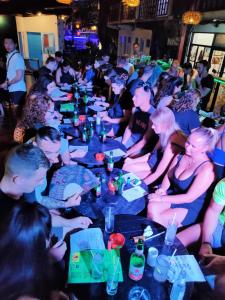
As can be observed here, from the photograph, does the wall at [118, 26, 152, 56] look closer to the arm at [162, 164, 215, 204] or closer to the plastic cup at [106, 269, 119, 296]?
the arm at [162, 164, 215, 204]

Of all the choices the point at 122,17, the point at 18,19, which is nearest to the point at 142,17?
the point at 122,17

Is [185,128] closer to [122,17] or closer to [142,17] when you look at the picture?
[142,17]

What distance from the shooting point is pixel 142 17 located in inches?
488

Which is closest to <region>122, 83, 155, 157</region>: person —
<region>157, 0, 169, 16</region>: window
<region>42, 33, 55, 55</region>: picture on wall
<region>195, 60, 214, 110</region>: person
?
<region>195, 60, 214, 110</region>: person

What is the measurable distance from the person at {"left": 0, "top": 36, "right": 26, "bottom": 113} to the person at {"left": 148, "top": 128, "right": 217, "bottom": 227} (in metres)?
4.24

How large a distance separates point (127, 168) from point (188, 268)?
6.02 feet

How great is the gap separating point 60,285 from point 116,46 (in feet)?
56.2

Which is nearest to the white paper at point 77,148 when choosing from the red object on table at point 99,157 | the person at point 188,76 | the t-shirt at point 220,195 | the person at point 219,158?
the red object on table at point 99,157

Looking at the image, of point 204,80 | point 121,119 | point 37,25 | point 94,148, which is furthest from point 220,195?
point 37,25

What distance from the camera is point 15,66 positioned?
5.11m

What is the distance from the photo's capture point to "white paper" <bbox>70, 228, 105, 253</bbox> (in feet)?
5.37

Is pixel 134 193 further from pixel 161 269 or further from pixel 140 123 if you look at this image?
pixel 140 123

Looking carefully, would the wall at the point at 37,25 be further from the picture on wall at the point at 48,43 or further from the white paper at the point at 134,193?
the white paper at the point at 134,193

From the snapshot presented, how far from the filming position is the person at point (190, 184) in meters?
2.25
